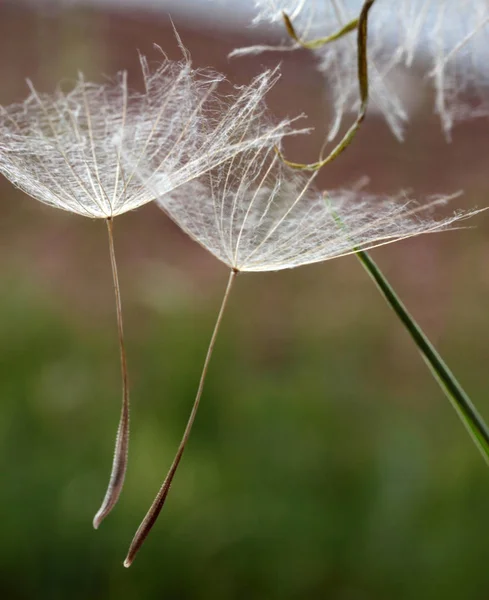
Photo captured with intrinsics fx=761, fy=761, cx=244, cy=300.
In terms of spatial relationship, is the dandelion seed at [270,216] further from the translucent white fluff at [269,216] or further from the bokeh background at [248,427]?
the bokeh background at [248,427]

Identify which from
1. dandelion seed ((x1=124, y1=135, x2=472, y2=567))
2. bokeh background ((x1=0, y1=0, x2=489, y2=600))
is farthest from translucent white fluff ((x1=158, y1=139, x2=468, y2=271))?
bokeh background ((x1=0, y1=0, x2=489, y2=600))

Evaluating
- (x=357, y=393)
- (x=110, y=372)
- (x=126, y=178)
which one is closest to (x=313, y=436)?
(x=357, y=393)

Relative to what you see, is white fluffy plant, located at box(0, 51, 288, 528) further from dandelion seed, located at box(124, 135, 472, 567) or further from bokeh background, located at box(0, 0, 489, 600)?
bokeh background, located at box(0, 0, 489, 600)

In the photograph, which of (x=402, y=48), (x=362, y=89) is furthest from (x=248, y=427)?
(x=362, y=89)

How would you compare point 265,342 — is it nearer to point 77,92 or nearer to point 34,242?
point 34,242

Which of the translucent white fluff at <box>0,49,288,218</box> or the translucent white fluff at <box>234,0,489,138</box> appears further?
the translucent white fluff at <box>234,0,489,138</box>

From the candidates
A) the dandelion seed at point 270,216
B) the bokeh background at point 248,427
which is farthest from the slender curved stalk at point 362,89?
the bokeh background at point 248,427

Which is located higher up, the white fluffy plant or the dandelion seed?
the white fluffy plant
